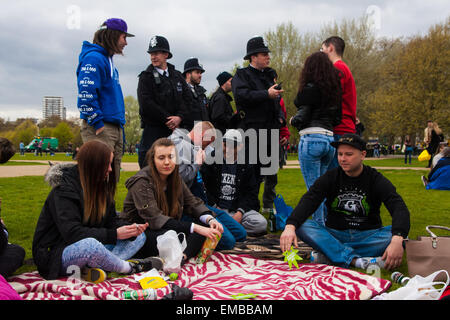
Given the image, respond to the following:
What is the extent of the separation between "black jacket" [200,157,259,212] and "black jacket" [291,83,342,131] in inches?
39.3

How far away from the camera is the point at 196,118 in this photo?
6.52 m

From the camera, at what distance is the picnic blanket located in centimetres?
276

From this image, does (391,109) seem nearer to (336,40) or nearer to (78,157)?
(336,40)

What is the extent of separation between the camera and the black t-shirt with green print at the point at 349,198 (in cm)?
362

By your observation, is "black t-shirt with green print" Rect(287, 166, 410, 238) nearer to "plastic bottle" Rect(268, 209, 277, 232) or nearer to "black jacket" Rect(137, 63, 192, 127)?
"plastic bottle" Rect(268, 209, 277, 232)

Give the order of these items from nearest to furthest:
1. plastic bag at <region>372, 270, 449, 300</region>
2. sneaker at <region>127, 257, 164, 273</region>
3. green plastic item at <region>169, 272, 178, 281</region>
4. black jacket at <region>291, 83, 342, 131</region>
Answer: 1. plastic bag at <region>372, 270, 449, 300</region>
2. green plastic item at <region>169, 272, 178, 281</region>
3. sneaker at <region>127, 257, 164, 273</region>
4. black jacket at <region>291, 83, 342, 131</region>

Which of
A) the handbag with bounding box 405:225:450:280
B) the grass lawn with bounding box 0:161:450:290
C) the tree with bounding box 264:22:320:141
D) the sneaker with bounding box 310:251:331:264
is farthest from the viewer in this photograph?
the tree with bounding box 264:22:320:141

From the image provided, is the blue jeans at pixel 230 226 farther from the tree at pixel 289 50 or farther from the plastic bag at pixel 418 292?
the tree at pixel 289 50

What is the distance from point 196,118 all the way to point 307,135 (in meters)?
2.54

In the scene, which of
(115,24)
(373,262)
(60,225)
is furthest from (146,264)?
(115,24)

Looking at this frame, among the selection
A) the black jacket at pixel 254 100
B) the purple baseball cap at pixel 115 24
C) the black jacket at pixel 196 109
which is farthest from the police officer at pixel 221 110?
the purple baseball cap at pixel 115 24

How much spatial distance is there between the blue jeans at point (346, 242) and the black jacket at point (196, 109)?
2680 mm

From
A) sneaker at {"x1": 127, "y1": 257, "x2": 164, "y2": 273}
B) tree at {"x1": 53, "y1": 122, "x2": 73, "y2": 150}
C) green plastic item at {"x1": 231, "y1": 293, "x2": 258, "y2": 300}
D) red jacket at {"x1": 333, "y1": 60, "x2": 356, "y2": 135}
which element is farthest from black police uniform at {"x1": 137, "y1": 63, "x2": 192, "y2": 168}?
tree at {"x1": 53, "y1": 122, "x2": 73, "y2": 150}
